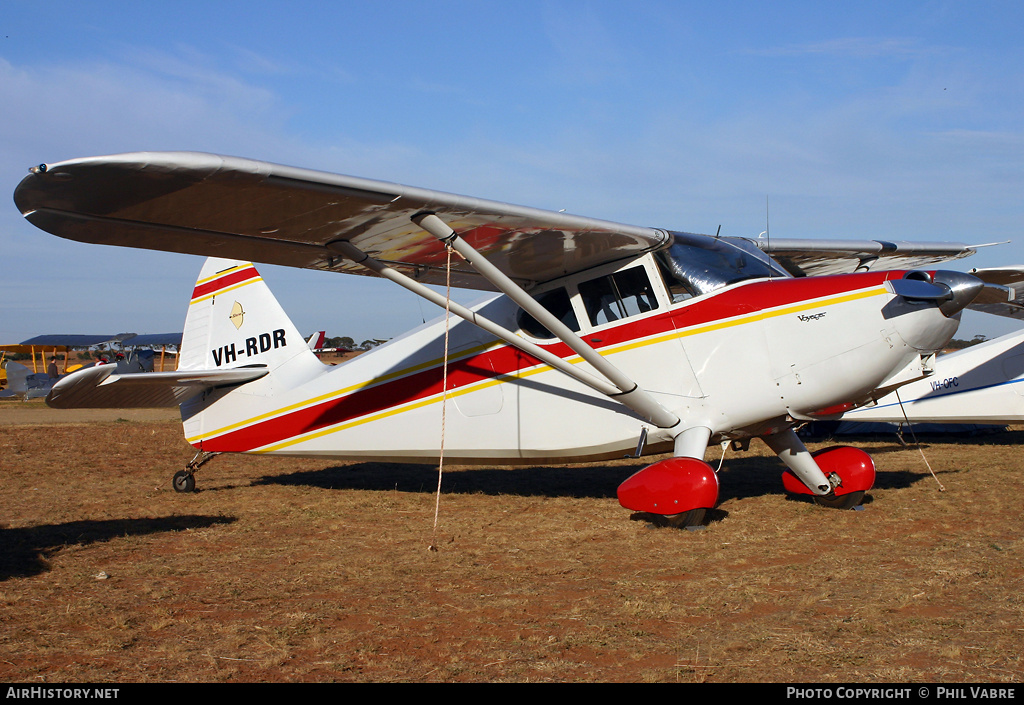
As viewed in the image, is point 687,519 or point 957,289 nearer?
point 957,289

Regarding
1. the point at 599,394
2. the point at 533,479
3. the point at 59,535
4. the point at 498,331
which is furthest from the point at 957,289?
the point at 59,535

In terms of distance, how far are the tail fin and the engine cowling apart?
14.9 ft

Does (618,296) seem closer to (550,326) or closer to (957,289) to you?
(550,326)

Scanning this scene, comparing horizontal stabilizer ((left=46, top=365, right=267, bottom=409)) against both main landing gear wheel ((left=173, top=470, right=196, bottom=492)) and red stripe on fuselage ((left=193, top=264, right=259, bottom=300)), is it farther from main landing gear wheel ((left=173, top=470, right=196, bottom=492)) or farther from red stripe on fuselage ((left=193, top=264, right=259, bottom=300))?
red stripe on fuselage ((left=193, top=264, right=259, bottom=300))

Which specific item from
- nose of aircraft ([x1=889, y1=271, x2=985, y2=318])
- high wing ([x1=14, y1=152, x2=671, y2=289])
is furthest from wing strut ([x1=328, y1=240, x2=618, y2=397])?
nose of aircraft ([x1=889, y1=271, x2=985, y2=318])

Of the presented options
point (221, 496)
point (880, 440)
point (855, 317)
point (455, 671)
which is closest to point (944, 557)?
point (855, 317)

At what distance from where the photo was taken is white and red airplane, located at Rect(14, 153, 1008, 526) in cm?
479

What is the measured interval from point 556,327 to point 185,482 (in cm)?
525

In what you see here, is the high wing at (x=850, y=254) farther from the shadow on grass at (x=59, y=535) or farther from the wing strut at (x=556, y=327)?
the shadow on grass at (x=59, y=535)

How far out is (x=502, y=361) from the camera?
7352 mm

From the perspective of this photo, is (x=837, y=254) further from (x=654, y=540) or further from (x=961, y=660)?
(x=961, y=660)

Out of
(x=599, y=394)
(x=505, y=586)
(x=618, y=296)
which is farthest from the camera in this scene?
(x=599, y=394)

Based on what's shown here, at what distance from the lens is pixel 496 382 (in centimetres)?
736

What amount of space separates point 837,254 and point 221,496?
25.5ft
